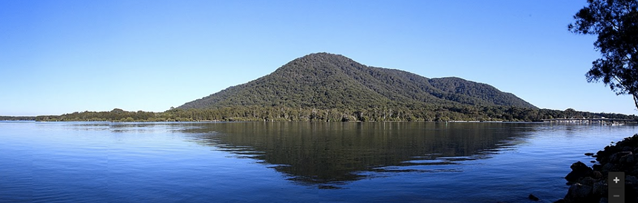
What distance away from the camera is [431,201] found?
19.1m

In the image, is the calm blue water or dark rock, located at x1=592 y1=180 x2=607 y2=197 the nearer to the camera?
dark rock, located at x1=592 y1=180 x2=607 y2=197

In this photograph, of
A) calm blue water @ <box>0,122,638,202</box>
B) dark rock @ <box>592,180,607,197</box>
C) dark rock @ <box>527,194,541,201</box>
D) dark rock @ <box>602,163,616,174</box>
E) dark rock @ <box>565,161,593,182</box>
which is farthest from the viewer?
dark rock @ <box>565,161,593,182</box>

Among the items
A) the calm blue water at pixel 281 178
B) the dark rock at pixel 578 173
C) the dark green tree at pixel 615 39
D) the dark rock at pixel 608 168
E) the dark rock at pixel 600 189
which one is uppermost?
the dark green tree at pixel 615 39

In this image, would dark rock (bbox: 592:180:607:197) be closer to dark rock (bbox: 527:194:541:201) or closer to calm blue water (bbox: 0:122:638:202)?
dark rock (bbox: 527:194:541:201)

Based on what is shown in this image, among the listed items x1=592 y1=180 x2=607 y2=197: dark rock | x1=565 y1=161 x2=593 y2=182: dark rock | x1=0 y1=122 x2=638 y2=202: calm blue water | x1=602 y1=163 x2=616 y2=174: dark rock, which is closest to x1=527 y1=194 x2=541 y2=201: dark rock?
x1=0 y1=122 x2=638 y2=202: calm blue water

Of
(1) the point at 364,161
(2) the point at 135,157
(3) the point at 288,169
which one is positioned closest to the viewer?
(3) the point at 288,169

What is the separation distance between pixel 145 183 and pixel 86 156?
739 inches

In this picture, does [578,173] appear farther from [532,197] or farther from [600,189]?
[600,189]

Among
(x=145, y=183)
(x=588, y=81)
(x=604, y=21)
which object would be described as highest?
(x=604, y=21)

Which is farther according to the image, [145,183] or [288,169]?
[288,169]

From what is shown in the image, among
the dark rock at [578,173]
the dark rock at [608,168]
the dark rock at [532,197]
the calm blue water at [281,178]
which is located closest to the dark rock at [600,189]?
the dark rock at [532,197]

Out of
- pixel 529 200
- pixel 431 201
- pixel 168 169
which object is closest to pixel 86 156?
pixel 168 169

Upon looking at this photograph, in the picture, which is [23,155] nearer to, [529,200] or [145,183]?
[145,183]

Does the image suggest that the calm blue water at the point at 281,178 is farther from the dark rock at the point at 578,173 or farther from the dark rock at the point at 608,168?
the dark rock at the point at 608,168
